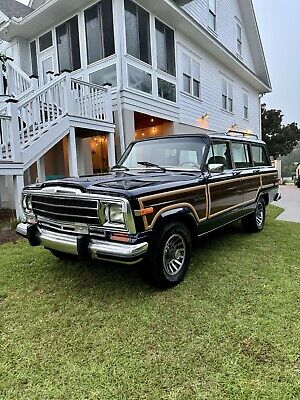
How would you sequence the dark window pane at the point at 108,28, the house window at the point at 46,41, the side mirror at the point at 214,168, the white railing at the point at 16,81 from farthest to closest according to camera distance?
the house window at the point at 46,41 → the white railing at the point at 16,81 → the dark window pane at the point at 108,28 → the side mirror at the point at 214,168

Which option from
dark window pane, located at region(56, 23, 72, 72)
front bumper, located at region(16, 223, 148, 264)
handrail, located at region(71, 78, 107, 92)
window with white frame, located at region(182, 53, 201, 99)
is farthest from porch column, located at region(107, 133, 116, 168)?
front bumper, located at region(16, 223, 148, 264)

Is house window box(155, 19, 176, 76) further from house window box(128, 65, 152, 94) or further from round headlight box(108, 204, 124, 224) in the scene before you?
round headlight box(108, 204, 124, 224)

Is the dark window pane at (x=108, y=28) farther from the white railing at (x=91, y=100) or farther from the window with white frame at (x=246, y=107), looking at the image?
the window with white frame at (x=246, y=107)

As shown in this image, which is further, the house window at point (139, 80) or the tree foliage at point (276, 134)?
the tree foliage at point (276, 134)

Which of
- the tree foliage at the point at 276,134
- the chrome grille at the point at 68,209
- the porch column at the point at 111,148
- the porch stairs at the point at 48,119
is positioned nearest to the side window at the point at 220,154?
the chrome grille at the point at 68,209

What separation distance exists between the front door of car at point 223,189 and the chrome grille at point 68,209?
1786mm

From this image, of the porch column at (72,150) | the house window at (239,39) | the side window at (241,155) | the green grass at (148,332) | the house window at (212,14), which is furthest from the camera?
the house window at (239,39)

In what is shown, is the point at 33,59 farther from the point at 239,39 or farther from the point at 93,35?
the point at 239,39

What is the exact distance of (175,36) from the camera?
461 inches

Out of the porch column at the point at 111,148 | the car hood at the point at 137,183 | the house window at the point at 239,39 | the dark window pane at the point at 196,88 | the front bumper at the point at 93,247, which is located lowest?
the front bumper at the point at 93,247

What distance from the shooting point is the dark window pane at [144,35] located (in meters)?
10.2

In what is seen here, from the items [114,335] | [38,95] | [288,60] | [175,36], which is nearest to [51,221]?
[114,335]

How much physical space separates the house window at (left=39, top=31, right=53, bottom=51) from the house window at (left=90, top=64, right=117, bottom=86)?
2740mm

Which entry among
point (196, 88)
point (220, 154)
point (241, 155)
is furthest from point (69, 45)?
point (220, 154)
